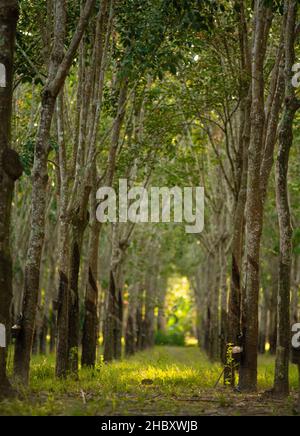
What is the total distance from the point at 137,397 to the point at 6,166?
3926mm

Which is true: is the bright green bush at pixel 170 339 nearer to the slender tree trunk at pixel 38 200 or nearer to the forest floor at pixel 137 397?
the forest floor at pixel 137 397

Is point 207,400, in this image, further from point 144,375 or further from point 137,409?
point 144,375

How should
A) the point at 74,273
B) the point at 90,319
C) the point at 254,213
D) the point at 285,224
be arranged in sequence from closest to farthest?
the point at 285,224
the point at 254,213
the point at 74,273
the point at 90,319

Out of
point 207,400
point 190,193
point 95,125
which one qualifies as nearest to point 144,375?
point 207,400

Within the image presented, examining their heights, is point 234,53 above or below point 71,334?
above

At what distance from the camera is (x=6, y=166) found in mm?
8578

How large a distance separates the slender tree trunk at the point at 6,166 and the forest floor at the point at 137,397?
0.89 metres

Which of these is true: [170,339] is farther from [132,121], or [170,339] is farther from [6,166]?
[6,166]

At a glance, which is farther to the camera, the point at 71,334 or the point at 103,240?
the point at 103,240

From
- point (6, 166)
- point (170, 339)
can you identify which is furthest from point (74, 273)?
point (170, 339)

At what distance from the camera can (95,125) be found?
12570 mm

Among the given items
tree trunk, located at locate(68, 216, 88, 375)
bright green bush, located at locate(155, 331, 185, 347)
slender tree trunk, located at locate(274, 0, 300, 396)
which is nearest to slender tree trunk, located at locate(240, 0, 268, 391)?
slender tree trunk, located at locate(274, 0, 300, 396)

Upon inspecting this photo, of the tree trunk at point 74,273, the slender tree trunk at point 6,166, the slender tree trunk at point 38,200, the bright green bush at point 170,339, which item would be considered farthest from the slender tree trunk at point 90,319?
the bright green bush at point 170,339
